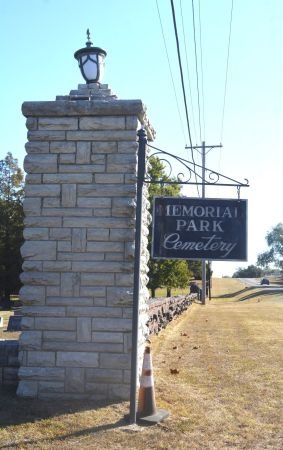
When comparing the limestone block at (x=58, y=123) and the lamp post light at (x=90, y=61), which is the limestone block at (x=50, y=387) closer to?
the limestone block at (x=58, y=123)

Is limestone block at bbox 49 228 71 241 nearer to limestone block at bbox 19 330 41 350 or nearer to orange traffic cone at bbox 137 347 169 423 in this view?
limestone block at bbox 19 330 41 350

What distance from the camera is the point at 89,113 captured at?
23.2 ft

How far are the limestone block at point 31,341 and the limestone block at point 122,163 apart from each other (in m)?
2.27

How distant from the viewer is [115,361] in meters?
6.76

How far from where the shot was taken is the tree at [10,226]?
140 ft

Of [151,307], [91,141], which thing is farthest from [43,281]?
A: [151,307]

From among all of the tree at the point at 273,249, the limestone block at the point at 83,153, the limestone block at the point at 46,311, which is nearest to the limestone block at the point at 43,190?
the limestone block at the point at 83,153

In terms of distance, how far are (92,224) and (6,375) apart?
233 centimetres

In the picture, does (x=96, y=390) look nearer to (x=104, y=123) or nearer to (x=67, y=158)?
(x=67, y=158)

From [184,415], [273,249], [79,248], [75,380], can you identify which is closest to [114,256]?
[79,248]

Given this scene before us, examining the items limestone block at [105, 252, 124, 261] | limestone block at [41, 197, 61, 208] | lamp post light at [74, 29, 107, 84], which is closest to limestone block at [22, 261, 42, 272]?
limestone block at [41, 197, 61, 208]

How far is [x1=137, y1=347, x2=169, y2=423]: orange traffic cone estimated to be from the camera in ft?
19.4

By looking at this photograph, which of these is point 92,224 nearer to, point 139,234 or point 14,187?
point 139,234

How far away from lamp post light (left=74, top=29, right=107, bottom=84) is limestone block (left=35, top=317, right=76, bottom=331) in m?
3.21
